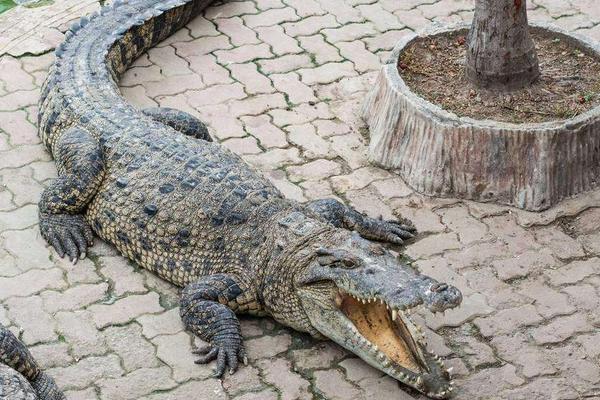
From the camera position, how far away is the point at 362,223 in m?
5.75

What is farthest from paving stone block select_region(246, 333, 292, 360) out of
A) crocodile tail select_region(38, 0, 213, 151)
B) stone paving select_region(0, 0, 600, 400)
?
crocodile tail select_region(38, 0, 213, 151)

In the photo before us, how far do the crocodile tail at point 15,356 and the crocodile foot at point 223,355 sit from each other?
31.1 inches

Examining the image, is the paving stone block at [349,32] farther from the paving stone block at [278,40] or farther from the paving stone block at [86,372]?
the paving stone block at [86,372]

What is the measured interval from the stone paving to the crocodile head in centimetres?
17

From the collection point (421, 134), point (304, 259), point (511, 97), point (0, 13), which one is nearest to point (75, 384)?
point (304, 259)

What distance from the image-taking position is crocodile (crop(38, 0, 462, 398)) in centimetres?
472

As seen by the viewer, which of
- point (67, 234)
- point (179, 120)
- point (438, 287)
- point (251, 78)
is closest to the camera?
point (438, 287)

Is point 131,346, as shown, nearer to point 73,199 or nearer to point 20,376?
point 20,376

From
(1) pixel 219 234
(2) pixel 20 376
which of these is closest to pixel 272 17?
(1) pixel 219 234

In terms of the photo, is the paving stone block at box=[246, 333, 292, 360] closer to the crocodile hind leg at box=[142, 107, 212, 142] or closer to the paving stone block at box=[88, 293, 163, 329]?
the paving stone block at box=[88, 293, 163, 329]

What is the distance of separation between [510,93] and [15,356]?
3.25 m

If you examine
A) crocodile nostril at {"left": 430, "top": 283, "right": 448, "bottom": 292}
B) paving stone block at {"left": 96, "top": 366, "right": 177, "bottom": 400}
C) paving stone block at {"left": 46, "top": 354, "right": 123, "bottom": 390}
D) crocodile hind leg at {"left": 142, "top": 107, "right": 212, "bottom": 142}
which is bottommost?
paving stone block at {"left": 46, "top": 354, "right": 123, "bottom": 390}

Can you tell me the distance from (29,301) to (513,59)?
3.04 metres

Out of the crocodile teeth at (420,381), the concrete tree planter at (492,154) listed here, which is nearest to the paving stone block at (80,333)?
the crocodile teeth at (420,381)
